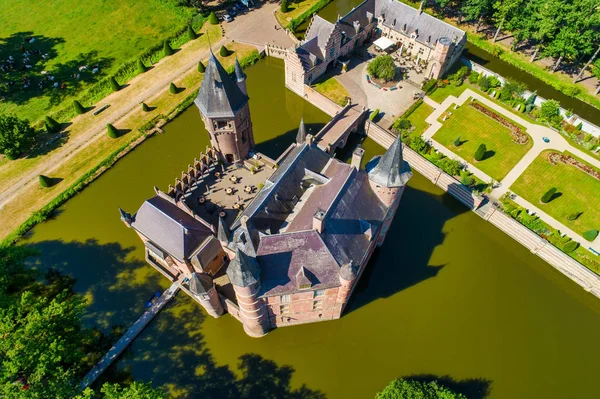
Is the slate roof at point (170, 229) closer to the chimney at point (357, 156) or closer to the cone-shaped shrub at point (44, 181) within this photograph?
the chimney at point (357, 156)

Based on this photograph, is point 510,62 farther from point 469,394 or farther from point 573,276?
point 469,394


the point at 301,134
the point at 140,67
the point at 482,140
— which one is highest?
the point at 301,134

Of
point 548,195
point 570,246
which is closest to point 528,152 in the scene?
point 548,195

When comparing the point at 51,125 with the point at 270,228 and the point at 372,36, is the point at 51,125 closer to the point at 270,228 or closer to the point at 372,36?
the point at 270,228

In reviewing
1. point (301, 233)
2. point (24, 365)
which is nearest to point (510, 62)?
point (301, 233)

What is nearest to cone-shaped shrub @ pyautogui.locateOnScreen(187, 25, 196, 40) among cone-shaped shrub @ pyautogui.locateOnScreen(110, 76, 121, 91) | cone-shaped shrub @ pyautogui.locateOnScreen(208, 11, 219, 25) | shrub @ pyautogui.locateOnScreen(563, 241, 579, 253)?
cone-shaped shrub @ pyautogui.locateOnScreen(208, 11, 219, 25)
